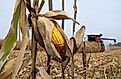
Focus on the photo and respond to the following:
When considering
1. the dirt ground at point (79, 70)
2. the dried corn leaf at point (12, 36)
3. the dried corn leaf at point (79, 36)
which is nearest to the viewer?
the dried corn leaf at point (12, 36)

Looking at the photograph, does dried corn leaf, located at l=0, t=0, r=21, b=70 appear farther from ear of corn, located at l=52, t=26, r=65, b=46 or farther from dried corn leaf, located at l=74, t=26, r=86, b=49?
dried corn leaf, located at l=74, t=26, r=86, b=49

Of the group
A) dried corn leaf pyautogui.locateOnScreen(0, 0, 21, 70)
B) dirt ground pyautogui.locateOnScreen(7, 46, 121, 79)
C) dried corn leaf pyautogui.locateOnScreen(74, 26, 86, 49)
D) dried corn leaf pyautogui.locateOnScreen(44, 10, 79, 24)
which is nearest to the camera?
dried corn leaf pyautogui.locateOnScreen(0, 0, 21, 70)

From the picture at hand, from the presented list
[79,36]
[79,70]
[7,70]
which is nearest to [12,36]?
[7,70]

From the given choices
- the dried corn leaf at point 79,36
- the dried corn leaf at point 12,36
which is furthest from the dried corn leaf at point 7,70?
the dried corn leaf at point 79,36

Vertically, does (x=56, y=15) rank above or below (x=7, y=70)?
above

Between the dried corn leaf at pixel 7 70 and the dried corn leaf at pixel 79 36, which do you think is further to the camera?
the dried corn leaf at pixel 79 36

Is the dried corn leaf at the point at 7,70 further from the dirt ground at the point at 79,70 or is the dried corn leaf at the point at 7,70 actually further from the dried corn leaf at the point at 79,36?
the dried corn leaf at the point at 79,36

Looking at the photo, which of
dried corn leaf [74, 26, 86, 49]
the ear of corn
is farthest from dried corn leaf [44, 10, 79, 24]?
dried corn leaf [74, 26, 86, 49]

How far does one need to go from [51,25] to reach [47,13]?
0.04 m

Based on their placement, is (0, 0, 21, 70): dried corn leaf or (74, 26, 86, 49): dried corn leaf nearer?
(0, 0, 21, 70): dried corn leaf

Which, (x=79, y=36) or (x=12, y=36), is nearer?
(x=12, y=36)

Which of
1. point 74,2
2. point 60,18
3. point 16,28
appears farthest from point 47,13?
point 74,2

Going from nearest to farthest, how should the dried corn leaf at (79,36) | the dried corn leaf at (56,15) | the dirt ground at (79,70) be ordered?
the dried corn leaf at (56,15) < the dried corn leaf at (79,36) < the dirt ground at (79,70)

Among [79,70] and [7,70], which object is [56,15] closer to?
[7,70]
